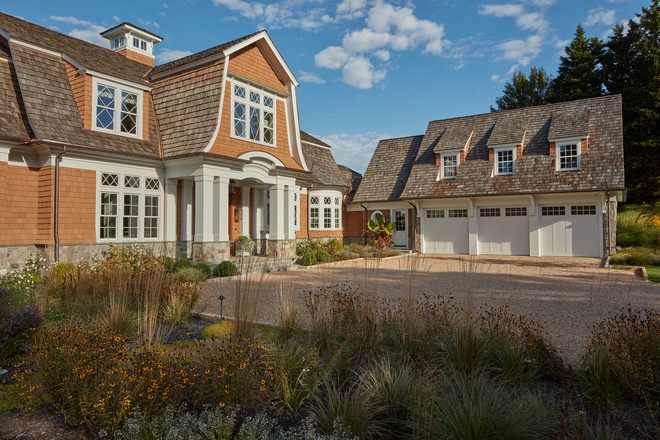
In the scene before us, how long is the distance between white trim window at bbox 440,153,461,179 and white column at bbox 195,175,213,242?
12.5 meters

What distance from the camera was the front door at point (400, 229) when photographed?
2314 centimetres

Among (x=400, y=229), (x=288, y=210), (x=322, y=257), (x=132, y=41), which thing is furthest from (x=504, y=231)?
(x=132, y=41)

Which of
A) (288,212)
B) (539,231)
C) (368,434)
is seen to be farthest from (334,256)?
(368,434)

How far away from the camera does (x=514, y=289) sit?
1016 centimetres

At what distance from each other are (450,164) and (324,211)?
6570mm

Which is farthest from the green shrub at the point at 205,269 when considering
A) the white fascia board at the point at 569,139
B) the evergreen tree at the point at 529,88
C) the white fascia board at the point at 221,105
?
the evergreen tree at the point at 529,88

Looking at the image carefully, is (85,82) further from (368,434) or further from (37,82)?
(368,434)

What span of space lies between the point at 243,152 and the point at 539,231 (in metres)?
13.0

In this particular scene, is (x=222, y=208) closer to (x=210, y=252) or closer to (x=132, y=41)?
(x=210, y=252)

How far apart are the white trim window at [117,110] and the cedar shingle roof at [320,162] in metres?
9.20

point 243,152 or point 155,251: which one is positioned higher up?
point 243,152

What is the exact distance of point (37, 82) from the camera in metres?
11.2

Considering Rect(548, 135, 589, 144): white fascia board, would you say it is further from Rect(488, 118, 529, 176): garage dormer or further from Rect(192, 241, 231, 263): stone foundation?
Rect(192, 241, 231, 263): stone foundation

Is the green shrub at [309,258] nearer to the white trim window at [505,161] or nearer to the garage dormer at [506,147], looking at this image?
the garage dormer at [506,147]
